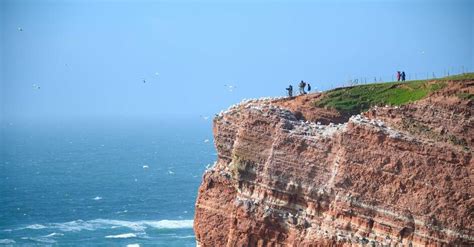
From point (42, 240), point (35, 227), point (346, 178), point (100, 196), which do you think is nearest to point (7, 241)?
point (42, 240)

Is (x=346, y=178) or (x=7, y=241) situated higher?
(x=346, y=178)

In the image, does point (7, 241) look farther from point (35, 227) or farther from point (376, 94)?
point (376, 94)

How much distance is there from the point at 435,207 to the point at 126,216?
65.2m

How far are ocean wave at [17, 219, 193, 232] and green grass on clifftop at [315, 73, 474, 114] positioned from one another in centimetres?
4445

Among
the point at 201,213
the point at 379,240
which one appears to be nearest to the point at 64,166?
the point at 201,213

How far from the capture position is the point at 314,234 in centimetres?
3394

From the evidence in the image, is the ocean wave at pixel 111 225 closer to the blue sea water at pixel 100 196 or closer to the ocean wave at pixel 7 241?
the blue sea water at pixel 100 196

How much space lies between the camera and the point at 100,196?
106812 millimetres

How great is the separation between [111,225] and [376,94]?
51380 millimetres

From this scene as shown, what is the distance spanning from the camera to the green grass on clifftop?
3900cm

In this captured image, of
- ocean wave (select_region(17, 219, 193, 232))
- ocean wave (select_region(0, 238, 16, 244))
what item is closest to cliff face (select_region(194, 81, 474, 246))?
ocean wave (select_region(0, 238, 16, 244))

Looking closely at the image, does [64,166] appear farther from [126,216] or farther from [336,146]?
[336,146]

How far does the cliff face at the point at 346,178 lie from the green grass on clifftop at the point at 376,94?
1.37m

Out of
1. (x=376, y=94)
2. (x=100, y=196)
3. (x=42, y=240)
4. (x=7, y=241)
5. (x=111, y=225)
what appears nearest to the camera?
(x=376, y=94)
